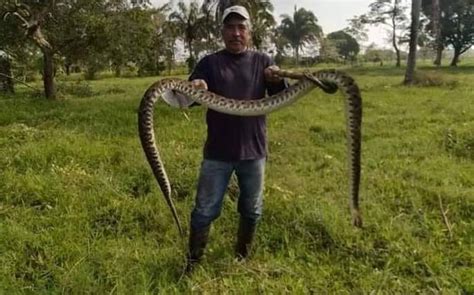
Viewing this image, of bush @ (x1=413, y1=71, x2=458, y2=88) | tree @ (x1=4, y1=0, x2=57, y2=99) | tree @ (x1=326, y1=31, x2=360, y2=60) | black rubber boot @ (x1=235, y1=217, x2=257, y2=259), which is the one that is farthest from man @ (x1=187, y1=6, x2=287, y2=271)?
tree @ (x1=326, y1=31, x2=360, y2=60)

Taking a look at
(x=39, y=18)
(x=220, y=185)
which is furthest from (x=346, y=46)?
(x=220, y=185)

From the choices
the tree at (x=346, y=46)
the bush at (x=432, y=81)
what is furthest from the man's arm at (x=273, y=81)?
the tree at (x=346, y=46)

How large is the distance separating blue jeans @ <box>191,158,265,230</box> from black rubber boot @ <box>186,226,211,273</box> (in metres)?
0.07

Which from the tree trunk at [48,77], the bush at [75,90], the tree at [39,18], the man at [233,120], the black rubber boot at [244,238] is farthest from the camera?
the bush at [75,90]

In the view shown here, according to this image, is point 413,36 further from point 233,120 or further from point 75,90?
point 233,120

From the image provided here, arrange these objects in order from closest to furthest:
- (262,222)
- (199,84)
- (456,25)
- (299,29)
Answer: (199,84), (262,222), (456,25), (299,29)

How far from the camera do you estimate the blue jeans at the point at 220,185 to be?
13.7 feet

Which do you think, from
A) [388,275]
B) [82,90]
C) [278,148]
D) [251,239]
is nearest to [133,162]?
[278,148]

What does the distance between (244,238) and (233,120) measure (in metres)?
1.23

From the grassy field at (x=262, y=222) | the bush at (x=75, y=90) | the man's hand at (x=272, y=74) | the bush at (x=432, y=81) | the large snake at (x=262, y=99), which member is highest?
the man's hand at (x=272, y=74)

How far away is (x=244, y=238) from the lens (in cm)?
468

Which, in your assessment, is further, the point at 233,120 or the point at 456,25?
the point at 456,25

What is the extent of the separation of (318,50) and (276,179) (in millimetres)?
62419

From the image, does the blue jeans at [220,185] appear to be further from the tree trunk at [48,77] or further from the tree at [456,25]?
the tree at [456,25]
